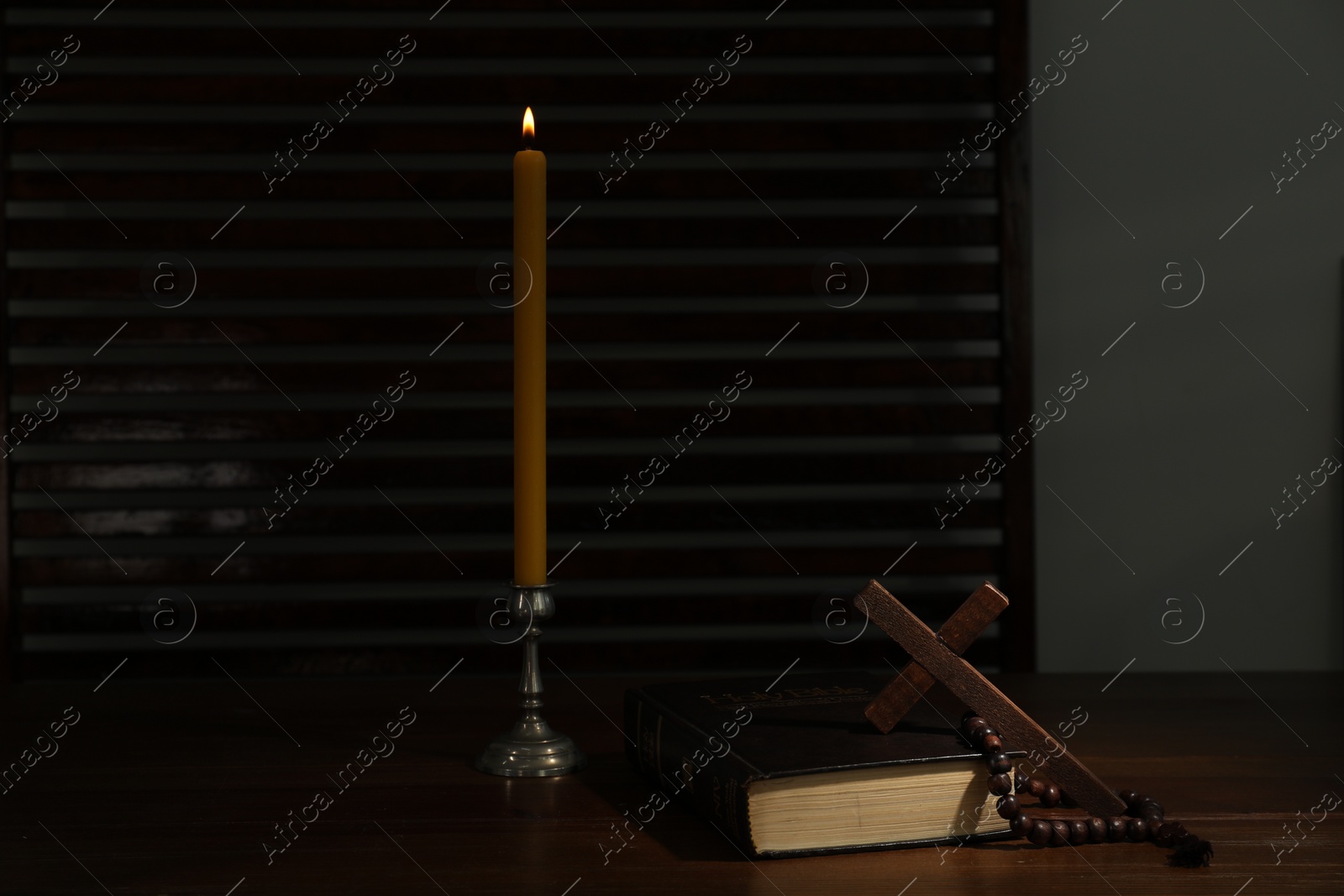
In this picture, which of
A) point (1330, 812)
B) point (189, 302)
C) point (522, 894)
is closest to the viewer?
point (522, 894)

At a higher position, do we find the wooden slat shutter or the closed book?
the wooden slat shutter

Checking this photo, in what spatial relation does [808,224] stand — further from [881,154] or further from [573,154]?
[573,154]

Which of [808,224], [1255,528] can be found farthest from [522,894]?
[1255,528]

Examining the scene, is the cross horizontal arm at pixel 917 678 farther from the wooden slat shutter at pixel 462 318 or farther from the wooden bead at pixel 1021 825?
the wooden slat shutter at pixel 462 318

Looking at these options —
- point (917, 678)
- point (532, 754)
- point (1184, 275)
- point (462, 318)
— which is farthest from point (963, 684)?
point (1184, 275)

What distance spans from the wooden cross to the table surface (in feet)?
0.11

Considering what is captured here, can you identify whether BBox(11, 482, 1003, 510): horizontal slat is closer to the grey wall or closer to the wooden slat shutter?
the wooden slat shutter

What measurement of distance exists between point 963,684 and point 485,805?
0.94 feet

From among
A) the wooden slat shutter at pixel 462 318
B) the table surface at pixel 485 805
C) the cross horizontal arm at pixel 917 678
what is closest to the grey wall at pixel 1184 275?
the wooden slat shutter at pixel 462 318

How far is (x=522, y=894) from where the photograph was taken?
54 centimetres

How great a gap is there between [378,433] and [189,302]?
281 mm

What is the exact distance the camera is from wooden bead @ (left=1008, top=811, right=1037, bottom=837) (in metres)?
0.59

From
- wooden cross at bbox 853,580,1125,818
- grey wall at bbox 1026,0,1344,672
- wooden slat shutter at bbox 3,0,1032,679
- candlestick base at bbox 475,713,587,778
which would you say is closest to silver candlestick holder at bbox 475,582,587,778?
candlestick base at bbox 475,713,587,778

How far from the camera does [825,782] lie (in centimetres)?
58
